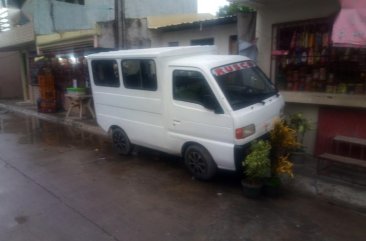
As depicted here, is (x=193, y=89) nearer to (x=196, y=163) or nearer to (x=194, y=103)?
(x=194, y=103)

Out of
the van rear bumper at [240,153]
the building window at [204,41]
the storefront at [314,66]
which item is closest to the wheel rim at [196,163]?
the van rear bumper at [240,153]

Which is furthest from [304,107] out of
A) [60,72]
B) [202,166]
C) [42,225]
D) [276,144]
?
[60,72]

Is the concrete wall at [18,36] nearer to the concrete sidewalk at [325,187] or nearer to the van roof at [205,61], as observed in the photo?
the van roof at [205,61]

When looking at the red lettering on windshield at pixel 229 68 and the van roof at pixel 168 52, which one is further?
the van roof at pixel 168 52

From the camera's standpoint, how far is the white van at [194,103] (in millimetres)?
5270

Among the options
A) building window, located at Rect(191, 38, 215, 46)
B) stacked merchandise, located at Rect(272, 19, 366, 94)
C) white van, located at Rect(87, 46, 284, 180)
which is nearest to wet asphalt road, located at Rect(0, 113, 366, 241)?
white van, located at Rect(87, 46, 284, 180)

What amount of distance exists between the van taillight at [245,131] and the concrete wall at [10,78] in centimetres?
1929

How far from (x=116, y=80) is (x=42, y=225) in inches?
136

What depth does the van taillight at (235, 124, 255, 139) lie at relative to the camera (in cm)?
510

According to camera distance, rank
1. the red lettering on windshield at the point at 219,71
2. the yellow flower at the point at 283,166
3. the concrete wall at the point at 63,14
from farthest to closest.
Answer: the concrete wall at the point at 63,14, the red lettering on windshield at the point at 219,71, the yellow flower at the point at 283,166

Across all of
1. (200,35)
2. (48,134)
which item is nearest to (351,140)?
(200,35)

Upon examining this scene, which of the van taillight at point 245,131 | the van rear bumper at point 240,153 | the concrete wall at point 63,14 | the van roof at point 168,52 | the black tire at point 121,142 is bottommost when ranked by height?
the black tire at point 121,142

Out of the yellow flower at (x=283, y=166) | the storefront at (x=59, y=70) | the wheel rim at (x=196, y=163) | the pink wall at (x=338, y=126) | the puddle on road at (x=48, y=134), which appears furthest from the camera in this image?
the storefront at (x=59, y=70)

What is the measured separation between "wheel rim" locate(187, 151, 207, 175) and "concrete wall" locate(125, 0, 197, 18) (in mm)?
11305
